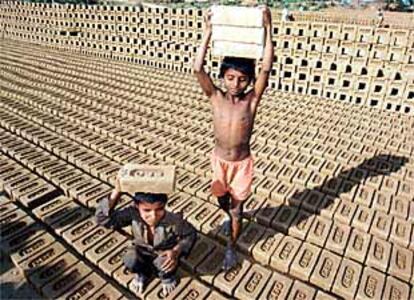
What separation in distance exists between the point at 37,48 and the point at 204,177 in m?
11.2

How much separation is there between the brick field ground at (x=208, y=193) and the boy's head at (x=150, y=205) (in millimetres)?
760

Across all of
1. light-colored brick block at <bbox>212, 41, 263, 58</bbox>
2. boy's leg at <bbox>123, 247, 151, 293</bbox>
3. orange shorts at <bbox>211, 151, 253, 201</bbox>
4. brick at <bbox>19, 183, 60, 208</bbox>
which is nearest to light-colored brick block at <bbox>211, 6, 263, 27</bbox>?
light-colored brick block at <bbox>212, 41, 263, 58</bbox>

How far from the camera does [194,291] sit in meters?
2.97

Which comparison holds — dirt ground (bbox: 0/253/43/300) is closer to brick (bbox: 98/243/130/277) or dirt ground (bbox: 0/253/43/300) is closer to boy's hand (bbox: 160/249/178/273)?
brick (bbox: 98/243/130/277)

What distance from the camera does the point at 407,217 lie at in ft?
13.1

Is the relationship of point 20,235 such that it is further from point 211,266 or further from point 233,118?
point 233,118

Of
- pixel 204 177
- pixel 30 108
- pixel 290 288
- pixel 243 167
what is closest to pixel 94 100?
pixel 30 108

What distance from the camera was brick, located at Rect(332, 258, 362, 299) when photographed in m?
3.01

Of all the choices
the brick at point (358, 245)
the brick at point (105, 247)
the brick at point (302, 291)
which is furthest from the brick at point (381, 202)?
the brick at point (105, 247)

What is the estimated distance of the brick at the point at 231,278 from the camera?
302cm

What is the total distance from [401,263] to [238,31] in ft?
8.87

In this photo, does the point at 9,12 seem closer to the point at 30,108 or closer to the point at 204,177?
the point at 30,108

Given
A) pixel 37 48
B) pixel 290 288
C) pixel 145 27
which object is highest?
pixel 145 27

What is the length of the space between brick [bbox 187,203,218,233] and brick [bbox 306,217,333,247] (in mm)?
1086
